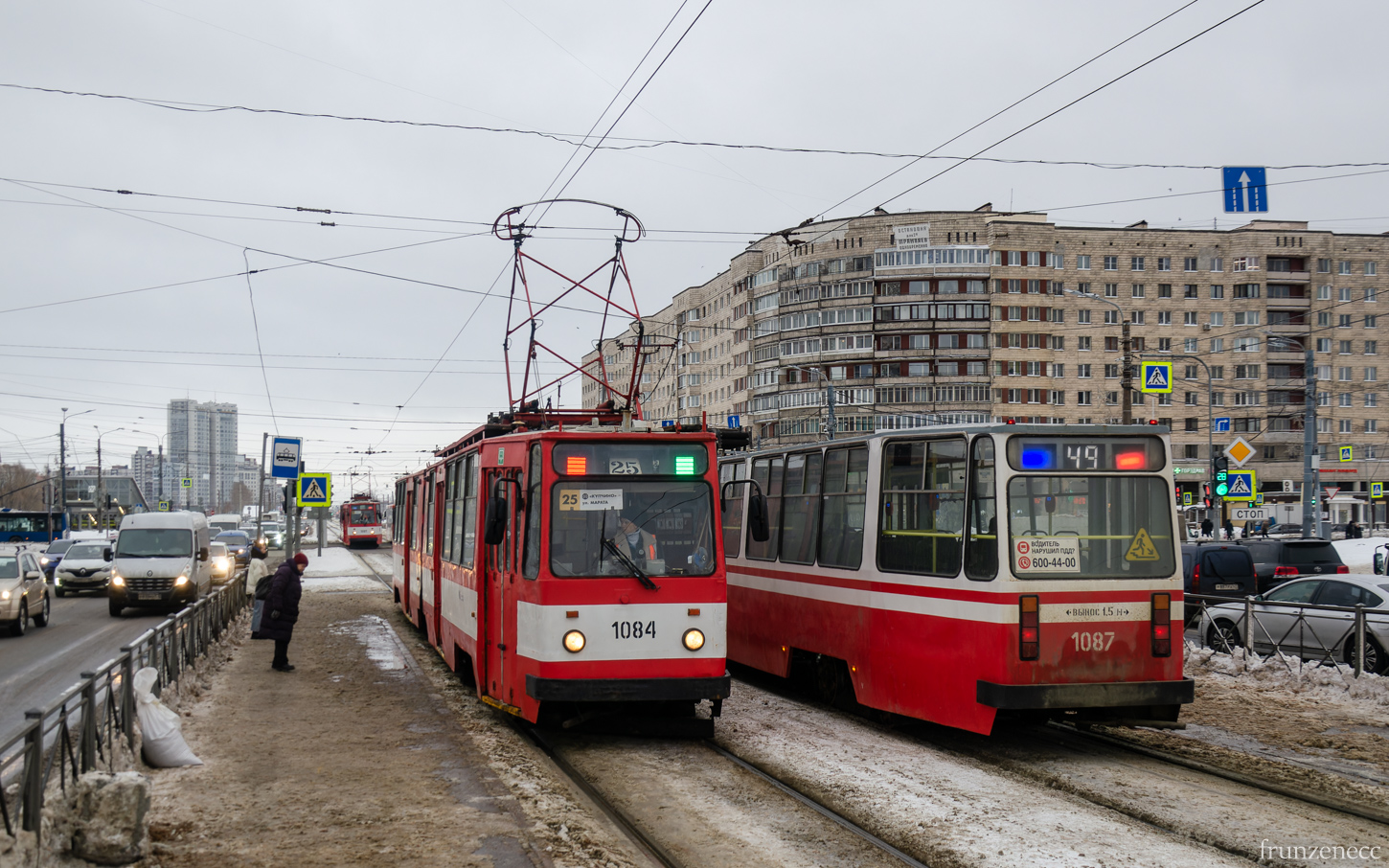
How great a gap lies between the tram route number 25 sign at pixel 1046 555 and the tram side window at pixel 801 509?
301 centimetres

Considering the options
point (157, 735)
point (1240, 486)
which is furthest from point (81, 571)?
point (1240, 486)

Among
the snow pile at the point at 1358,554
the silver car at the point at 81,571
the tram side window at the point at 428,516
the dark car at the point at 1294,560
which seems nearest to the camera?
the tram side window at the point at 428,516

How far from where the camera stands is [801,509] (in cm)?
1246

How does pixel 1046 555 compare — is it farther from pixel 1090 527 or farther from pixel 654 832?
pixel 654 832

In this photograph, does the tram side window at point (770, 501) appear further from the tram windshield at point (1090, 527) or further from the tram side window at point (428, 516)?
the tram side window at point (428, 516)

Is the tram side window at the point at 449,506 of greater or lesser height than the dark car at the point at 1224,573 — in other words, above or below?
above

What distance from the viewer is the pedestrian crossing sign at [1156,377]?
87.7ft

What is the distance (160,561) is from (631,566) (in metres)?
19.1

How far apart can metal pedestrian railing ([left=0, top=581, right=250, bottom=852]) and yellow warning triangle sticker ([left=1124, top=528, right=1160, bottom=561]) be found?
7.77 meters

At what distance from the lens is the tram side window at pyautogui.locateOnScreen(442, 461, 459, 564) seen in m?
13.8

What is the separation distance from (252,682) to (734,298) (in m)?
80.0

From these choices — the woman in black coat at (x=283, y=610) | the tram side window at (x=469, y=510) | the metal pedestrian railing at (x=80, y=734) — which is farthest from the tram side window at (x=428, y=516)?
the metal pedestrian railing at (x=80, y=734)

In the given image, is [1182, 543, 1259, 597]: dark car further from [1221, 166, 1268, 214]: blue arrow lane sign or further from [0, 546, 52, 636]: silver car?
[0, 546, 52, 636]: silver car

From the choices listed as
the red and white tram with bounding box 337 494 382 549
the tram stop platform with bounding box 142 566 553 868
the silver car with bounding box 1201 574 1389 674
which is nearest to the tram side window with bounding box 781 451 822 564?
the tram stop platform with bounding box 142 566 553 868
